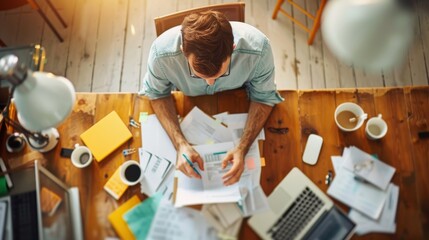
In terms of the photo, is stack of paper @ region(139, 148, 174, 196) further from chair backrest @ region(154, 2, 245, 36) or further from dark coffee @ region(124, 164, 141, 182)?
chair backrest @ region(154, 2, 245, 36)

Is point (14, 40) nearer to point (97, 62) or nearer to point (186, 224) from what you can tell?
point (97, 62)

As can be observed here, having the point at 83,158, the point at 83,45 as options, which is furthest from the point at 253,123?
the point at 83,45

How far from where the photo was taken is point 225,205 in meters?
1.26

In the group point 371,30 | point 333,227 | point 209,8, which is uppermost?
point 209,8

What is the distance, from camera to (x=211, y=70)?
111cm

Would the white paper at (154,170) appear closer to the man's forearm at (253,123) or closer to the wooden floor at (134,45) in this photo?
the man's forearm at (253,123)

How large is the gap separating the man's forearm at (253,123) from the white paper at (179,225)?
1.06 ft

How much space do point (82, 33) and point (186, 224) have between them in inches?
68.5

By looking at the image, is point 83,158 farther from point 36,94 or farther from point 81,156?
point 36,94

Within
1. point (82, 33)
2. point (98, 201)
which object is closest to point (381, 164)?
point (98, 201)

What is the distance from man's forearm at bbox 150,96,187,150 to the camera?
1359 mm

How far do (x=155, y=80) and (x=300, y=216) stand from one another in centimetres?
79


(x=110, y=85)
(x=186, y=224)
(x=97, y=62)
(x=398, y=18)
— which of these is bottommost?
(x=186, y=224)

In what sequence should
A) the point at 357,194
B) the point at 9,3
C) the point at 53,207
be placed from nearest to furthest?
the point at 53,207 → the point at 357,194 → the point at 9,3
